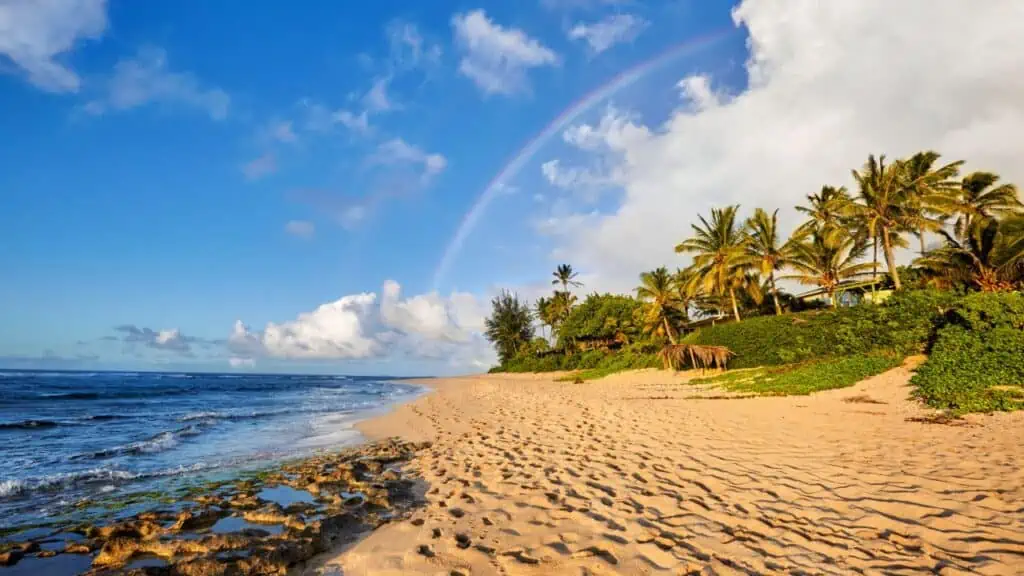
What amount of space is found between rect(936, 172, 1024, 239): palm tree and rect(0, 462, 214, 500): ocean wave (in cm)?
3234

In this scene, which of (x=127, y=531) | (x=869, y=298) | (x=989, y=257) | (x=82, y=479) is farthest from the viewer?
(x=869, y=298)

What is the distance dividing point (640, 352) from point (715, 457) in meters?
30.0

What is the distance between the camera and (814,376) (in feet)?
53.2

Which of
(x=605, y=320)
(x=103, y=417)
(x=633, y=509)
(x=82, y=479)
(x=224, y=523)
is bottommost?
(x=103, y=417)

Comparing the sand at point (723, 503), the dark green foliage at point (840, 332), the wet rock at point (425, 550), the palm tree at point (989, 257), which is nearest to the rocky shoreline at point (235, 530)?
the sand at point (723, 503)

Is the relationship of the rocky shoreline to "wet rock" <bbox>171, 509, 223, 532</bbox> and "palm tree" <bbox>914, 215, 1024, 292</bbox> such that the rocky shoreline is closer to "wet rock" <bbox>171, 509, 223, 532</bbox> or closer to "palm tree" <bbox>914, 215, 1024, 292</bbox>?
"wet rock" <bbox>171, 509, 223, 532</bbox>

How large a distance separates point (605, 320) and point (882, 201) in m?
25.6

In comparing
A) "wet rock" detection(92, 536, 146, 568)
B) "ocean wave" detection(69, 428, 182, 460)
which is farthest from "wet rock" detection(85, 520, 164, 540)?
"ocean wave" detection(69, 428, 182, 460)

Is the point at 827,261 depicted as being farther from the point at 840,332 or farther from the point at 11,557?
the point at 11,557

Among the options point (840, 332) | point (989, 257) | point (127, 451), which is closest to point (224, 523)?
point (127, 451)

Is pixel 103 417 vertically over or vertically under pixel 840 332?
under

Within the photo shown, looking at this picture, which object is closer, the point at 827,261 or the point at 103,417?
the point at 103,417

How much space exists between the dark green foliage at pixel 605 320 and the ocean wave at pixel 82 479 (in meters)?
38.2

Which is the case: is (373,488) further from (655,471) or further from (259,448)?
(259,448)
